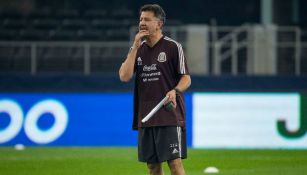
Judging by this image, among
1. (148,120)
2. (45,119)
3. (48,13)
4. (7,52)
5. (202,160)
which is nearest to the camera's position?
(148,120)

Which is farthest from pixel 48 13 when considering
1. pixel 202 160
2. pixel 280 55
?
pixel 202 160

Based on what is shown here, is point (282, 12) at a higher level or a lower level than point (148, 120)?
higher

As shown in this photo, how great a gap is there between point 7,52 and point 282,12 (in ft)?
26.9

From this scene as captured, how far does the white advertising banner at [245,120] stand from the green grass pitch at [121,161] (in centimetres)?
123

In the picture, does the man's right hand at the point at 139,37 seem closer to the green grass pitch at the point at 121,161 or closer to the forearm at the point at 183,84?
the forearm at the point at 183,84

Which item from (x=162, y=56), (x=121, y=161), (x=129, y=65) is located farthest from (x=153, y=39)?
(x=121, y=161)

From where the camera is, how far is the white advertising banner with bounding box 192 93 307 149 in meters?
18.8

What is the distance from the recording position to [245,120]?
19016 millimetres

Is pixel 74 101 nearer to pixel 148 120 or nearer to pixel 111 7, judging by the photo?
pixel 111 7

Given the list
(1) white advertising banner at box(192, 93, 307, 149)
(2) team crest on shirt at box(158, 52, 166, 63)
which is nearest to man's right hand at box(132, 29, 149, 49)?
(2) team crest on shirt at box(158, 52, 166, 63)

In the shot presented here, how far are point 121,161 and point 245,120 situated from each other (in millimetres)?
4821

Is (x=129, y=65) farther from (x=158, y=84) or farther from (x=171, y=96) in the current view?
(x=171, y=96)

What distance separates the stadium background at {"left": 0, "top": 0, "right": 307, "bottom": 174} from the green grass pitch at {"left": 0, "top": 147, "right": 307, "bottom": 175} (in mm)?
276

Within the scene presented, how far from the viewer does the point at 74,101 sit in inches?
750
